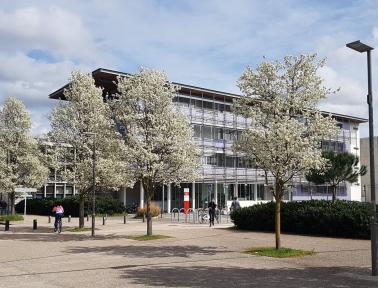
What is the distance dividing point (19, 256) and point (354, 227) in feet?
44.5

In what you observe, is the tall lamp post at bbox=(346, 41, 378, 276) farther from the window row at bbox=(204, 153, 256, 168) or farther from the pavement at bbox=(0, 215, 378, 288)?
the window row at bbox=(204, 153, 256, 168)

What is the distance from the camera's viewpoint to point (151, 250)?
19281 mm

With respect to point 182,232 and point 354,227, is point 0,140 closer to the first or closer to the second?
point 182,232

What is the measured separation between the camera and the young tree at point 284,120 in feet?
54.9

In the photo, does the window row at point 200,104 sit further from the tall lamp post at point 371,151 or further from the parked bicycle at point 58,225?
the tall lamp post at point 371,151

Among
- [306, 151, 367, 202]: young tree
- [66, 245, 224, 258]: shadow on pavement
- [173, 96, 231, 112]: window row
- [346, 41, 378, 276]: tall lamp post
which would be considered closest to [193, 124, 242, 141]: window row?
[173, 96, 231, 112]: window row

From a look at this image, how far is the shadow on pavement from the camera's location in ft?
58.2

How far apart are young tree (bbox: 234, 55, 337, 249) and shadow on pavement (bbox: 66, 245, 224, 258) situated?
292 centimetres

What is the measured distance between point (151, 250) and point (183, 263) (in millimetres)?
4222

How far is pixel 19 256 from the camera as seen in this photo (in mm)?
18016

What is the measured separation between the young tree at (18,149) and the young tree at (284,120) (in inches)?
1034

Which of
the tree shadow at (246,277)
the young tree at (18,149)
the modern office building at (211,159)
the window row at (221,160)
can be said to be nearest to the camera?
the tree shadow at (246,277)

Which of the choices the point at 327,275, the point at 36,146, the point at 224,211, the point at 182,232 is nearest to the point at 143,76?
the point at 182,232

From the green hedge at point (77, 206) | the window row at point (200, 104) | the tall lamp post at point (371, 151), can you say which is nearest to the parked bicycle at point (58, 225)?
the green hedge at point (77, 206)
